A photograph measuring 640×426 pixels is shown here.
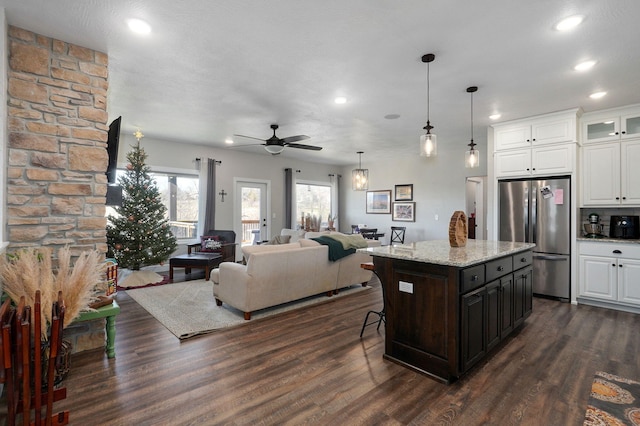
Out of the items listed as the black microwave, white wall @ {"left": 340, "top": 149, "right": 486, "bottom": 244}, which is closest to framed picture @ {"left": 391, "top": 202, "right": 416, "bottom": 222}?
white wall @ {"left": 340, "top": 149, "right": 486, "bottom": 244}

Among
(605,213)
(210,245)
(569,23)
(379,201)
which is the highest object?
(569,23)

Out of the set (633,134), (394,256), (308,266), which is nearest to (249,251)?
(308,266)

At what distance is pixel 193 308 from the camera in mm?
4129

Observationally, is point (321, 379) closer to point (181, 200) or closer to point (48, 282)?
point (48, 282)

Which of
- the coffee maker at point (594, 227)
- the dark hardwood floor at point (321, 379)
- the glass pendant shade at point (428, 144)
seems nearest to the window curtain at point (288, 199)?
the dark hardwood floor at point (321, 379)

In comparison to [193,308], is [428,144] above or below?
above

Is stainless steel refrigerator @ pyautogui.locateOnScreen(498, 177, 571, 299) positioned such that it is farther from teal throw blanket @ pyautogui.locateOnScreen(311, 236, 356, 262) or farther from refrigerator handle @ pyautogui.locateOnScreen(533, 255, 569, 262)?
teal throw blanket @ pyautogui.locateOnScreen(311, 236, 356, 262)

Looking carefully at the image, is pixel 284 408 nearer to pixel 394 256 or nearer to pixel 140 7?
pixel 394 256

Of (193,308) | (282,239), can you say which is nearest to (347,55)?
(193,308)

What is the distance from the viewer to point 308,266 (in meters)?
4.31

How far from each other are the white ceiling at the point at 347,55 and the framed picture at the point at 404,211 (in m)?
3.64

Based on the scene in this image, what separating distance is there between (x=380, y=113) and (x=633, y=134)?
334cm

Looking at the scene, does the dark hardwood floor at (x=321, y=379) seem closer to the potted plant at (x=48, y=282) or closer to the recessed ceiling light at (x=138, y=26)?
the potted plant at (x=48, y=282)

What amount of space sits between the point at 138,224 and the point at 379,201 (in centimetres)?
616
